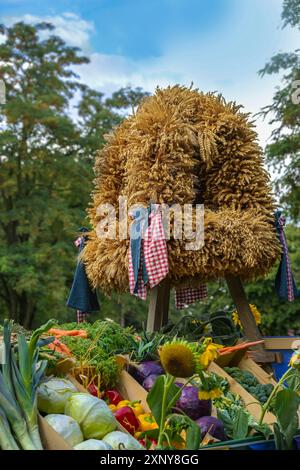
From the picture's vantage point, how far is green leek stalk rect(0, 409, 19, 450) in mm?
1888

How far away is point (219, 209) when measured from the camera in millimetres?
4156

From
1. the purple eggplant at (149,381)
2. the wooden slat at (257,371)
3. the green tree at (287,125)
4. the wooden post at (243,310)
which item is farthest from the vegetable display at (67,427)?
the green tree at (287,125)

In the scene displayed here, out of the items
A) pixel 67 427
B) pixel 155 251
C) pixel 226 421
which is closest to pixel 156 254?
pixel 155 251

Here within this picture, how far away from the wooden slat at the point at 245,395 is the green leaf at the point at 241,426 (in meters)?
0.24

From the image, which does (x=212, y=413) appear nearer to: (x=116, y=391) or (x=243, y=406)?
(x=243, y=406)

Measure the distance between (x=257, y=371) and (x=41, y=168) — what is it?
12867 mm

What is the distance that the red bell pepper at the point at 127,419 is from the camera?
2420mm

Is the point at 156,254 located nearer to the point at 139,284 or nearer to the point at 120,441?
the point at 139,284

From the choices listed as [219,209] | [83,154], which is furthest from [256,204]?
[83,154]

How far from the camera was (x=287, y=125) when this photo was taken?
1198 centimetres

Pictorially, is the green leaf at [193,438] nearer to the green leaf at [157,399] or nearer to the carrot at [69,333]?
the green leaf at [157,399]
